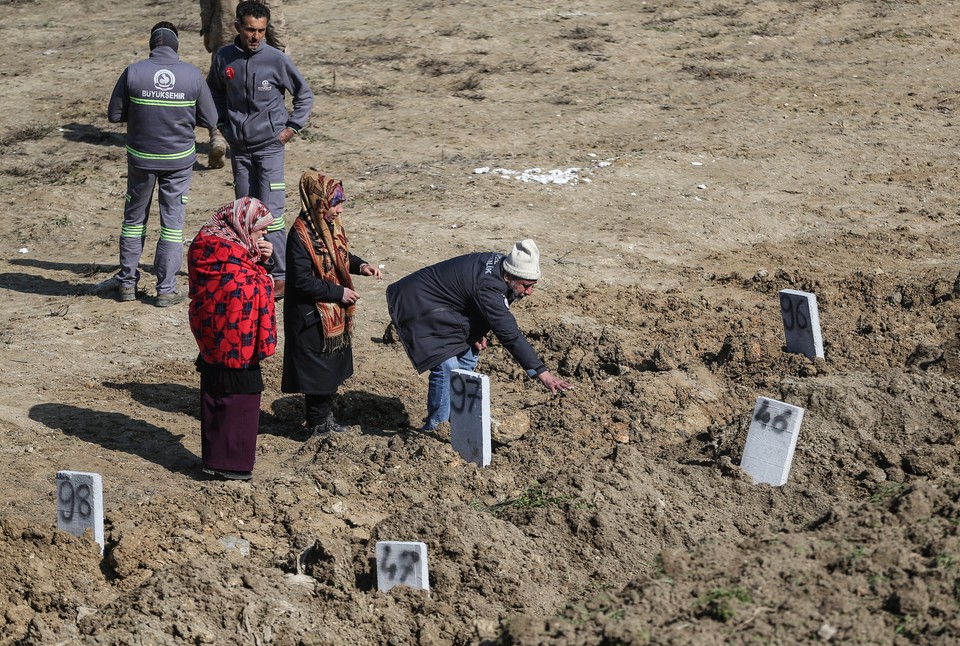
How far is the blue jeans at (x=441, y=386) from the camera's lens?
7.02 metres

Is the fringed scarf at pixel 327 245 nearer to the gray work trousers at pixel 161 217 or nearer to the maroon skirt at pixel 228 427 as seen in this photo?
the maroon skirt at pixel 228 427

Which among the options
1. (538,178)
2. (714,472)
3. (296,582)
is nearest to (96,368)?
(296,582)

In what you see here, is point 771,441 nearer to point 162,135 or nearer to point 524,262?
point 524,262

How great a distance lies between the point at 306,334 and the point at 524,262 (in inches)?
55.9

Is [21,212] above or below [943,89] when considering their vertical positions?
below

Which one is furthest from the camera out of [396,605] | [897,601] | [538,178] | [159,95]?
[538,178]

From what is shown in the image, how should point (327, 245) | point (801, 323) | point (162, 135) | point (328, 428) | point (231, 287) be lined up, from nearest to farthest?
point (231, 287), point (327, 245), point (328, 428), point (801, 323), point (162, 135)

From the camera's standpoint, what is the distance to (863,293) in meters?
9.48

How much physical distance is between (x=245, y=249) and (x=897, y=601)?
3.68 m

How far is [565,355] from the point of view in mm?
8422

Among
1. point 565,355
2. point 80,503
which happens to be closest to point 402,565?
point 80,503

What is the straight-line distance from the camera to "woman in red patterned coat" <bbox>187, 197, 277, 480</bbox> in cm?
611

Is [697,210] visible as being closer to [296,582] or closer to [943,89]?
[943,89]

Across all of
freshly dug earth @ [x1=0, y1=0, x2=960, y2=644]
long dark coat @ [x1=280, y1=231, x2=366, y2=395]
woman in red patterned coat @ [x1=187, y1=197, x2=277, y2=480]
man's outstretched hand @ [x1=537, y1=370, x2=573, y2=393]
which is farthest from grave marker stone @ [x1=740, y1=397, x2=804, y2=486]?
woman in red patterned coat @ [x1=187, y1=197, x2=277, y2=480]
